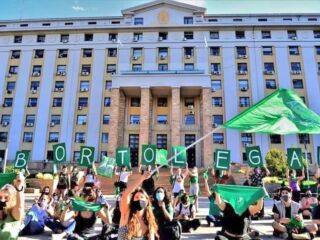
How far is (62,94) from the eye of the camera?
109 ft

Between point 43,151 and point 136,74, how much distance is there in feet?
41.9

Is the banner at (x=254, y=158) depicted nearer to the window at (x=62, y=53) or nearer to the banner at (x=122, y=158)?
the banner at (x=122, y=158)

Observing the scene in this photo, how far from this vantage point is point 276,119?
21.7ft

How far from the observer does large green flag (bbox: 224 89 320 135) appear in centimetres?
643

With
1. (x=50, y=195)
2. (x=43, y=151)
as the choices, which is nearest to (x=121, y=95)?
(x=43, y=151)

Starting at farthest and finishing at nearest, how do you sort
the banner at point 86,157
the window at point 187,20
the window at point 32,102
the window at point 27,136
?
the window at point 187,20
the window at point 32,102
the window at point 27,136
the banner at point 86,157

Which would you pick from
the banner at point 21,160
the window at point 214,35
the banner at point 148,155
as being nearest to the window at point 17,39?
the window at point 214,35

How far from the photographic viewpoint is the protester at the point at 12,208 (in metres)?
3.46

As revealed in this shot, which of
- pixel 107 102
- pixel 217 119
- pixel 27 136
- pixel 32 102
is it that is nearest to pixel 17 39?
pixel 32 102

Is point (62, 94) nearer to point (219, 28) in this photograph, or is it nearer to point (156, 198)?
point (219, 28)

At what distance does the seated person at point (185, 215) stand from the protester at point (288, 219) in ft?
6.11

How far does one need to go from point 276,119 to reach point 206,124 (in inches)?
828

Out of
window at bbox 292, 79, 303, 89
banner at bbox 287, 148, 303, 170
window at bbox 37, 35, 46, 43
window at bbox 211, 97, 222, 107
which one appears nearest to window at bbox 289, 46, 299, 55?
window at bbox 292, 79, 303, 89

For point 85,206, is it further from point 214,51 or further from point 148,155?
point 214,51
